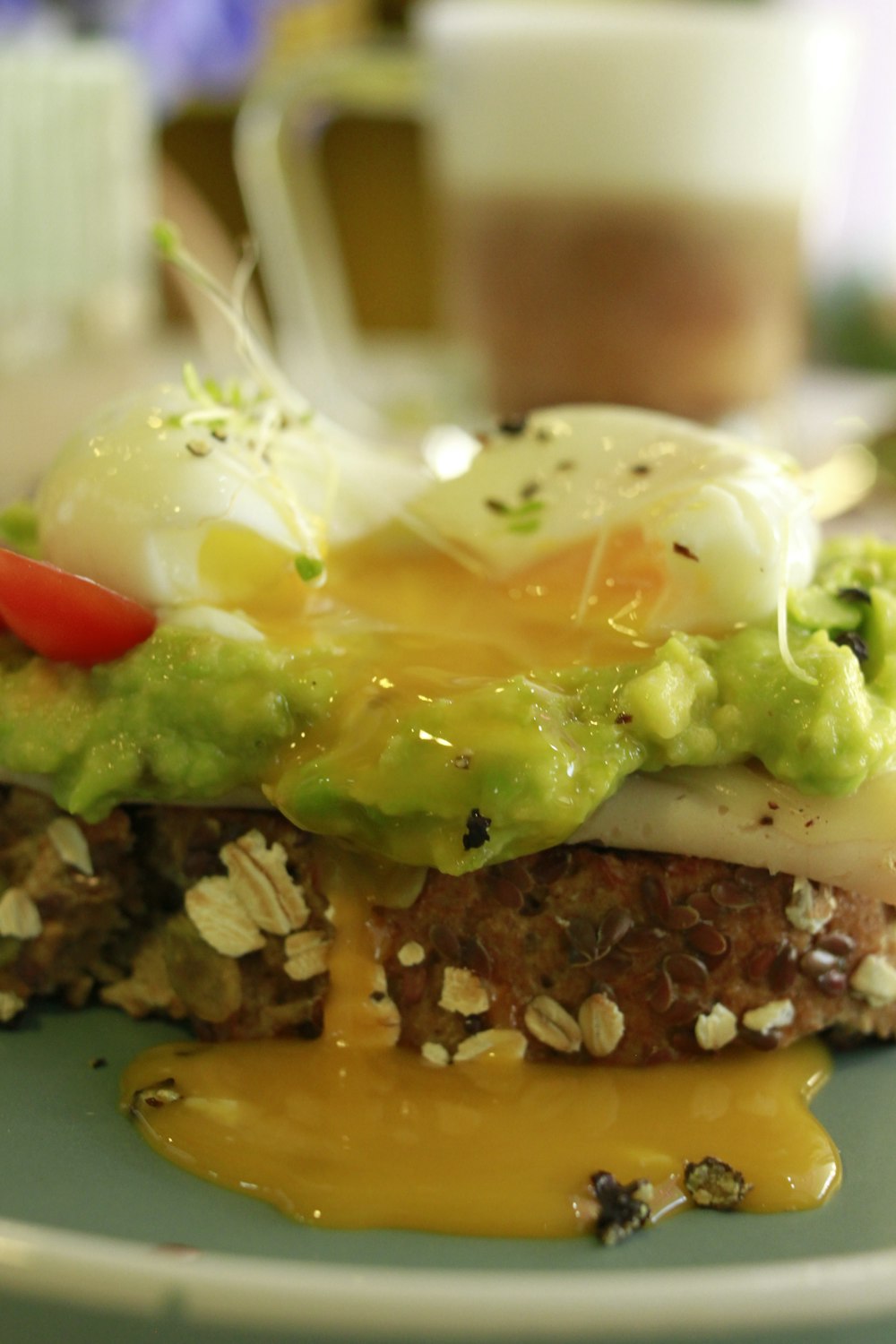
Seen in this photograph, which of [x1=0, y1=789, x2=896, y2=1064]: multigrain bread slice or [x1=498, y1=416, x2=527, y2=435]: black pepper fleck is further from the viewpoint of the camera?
[x1=498, y1=416, x2=527, y2=435]: black pepper fleck

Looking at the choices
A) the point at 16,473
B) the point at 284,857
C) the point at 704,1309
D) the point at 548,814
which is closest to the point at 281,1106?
the point at 284,857

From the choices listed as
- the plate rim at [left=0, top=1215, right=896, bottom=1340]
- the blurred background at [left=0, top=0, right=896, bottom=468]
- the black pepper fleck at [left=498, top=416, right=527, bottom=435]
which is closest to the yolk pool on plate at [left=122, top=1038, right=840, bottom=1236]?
the plate rim at [left=0, top=1215, right=896, bottom=1340]

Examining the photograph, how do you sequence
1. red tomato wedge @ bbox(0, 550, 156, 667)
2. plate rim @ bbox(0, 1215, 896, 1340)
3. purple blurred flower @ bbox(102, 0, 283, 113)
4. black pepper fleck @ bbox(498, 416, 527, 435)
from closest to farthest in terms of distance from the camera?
plate rim @ bbox(0, 1215, 896, 1340) → red tomato wedge @ bbox(0, 550, 156, 667) → black pepper fleck @ bbox(498, 416, 527, 435) → purple blurred flower @ bbox(102, 0, 283, 113)

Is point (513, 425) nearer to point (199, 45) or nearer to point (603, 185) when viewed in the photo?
point (603, 185)

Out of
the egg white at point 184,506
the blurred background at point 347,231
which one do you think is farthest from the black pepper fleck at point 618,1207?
the blurred background at point 347,231

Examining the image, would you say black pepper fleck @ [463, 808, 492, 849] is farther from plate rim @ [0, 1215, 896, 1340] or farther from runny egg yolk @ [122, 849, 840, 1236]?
plate rim @ [0, 1215, 896, 1340]

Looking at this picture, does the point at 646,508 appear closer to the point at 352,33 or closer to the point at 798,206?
the point at 798,206

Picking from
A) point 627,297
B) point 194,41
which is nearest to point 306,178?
point 627,297
